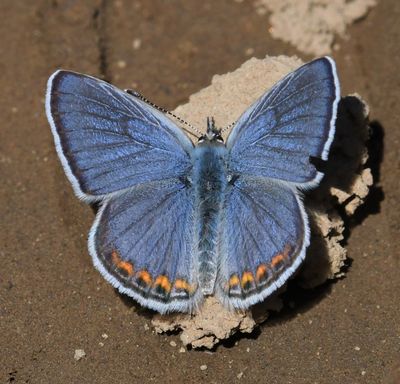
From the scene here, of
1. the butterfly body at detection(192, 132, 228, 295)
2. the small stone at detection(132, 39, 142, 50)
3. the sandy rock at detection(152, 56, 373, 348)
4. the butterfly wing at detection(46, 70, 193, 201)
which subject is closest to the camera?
the butterfly body at detection(192, 132, 228, 295)

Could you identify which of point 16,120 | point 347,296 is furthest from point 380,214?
point 16,120

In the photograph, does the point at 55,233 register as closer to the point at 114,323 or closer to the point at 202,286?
the point at 114,323

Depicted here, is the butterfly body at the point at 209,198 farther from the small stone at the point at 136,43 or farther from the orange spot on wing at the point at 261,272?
the small stone at the point at 136,43

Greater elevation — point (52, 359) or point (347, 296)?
point (347, 296)

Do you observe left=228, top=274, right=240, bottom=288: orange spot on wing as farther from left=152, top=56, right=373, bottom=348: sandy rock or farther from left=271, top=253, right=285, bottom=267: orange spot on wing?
left=152, top=56, right=373, bottom=348: sandy rock

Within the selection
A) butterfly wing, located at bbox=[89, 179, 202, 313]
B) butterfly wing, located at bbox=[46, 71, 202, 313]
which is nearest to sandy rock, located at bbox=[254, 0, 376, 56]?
butterfly wing, located at bbox=[46, 71, 202, 313]

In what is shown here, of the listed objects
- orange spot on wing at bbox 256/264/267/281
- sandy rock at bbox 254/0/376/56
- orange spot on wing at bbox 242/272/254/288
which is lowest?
orange spot on wing at bbox 242/272/254/288

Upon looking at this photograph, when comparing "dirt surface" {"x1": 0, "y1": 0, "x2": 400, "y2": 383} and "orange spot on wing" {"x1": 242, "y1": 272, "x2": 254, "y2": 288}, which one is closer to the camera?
"orange spot on wing" {"x1": 242, "y1": 272, "x2": 254, "y2": 288}
